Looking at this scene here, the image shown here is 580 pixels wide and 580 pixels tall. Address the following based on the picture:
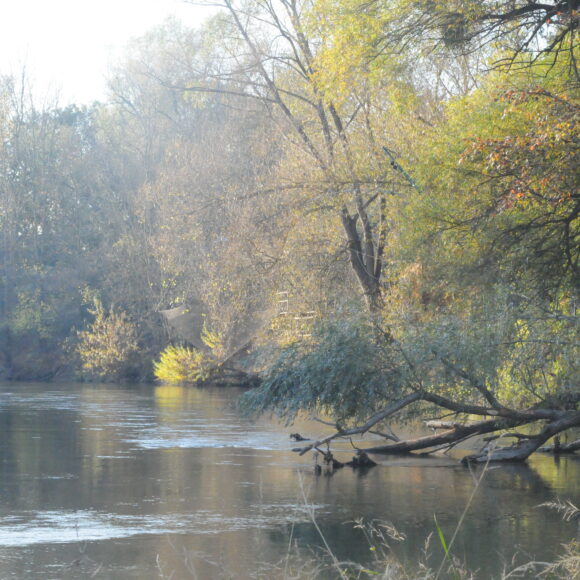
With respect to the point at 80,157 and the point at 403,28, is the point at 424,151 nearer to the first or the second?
the point at 403,28

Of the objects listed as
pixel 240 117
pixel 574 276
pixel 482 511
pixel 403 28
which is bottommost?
pixel 482 511

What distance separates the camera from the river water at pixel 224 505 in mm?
12031

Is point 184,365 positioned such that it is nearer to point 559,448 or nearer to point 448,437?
point 559,448

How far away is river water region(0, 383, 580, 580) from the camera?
12.0 metres

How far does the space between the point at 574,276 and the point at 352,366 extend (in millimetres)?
5067

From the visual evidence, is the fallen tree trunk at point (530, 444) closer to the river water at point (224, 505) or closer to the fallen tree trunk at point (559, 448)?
the river water at point (224, 505)

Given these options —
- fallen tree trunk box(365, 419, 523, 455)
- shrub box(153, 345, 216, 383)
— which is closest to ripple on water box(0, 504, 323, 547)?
fallen tree trunk box(365, 419, 523, 455)

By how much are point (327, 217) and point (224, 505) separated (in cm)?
1850

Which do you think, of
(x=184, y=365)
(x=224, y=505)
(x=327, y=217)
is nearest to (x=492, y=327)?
(x=224, y=505)

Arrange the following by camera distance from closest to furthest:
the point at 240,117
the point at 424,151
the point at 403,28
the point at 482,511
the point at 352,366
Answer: the point at 482,511 < the point at 352,366 < the point at 403,28 < the point at 424,151 < the point at 240,117

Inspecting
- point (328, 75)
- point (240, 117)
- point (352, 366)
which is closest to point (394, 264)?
point (328, 75)

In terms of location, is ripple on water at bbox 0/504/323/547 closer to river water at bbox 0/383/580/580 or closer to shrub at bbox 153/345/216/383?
river water at bbox 0/383/580/580

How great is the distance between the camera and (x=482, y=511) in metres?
15.6

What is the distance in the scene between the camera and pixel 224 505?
51.9ft
